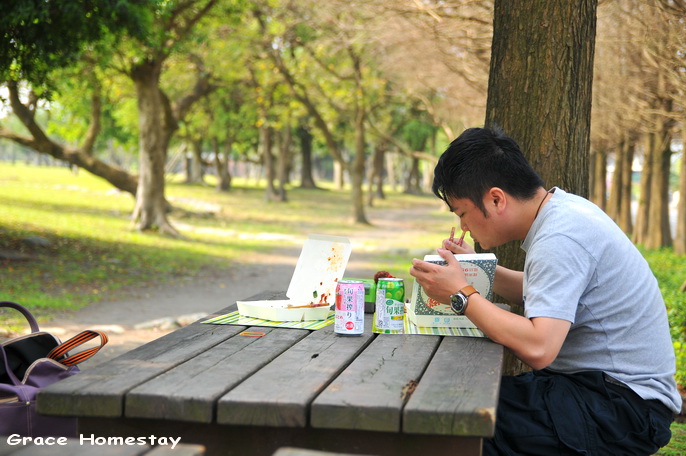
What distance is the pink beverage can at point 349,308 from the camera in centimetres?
313

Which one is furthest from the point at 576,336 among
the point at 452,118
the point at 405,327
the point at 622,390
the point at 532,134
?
the point at 452,118

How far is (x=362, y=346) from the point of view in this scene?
3.00 meters

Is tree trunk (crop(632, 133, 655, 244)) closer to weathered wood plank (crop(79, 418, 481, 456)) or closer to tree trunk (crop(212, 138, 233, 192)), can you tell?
weathered wood plank (crop(79, 418, 481, 456))

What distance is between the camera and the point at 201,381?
2.40m

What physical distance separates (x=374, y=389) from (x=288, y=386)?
254mm

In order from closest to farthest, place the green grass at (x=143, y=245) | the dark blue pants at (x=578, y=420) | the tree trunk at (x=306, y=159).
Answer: the dark blue pants at (x=578, y=420) < the green grass at (x=143, y=245) < the tree trunk at (x=306, y=159)

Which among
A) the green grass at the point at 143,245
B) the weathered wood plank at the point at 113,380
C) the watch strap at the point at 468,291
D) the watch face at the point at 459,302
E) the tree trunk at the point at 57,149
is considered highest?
the tree trunk at the point at 57,149

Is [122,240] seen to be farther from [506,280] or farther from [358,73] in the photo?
[506,280]

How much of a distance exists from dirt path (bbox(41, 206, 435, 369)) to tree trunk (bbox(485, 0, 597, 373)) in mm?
3967

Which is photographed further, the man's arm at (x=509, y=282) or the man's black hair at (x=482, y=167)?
the man's arm at (x=509, y=282)

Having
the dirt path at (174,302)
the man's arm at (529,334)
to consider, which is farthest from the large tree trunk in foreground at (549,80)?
the dirt path at (174,302)

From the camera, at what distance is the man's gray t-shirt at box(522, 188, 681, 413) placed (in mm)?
2840

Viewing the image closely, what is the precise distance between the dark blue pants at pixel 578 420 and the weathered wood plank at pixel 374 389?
38cm

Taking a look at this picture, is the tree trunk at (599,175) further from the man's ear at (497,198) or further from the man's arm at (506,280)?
the man's ear at (497,198)
